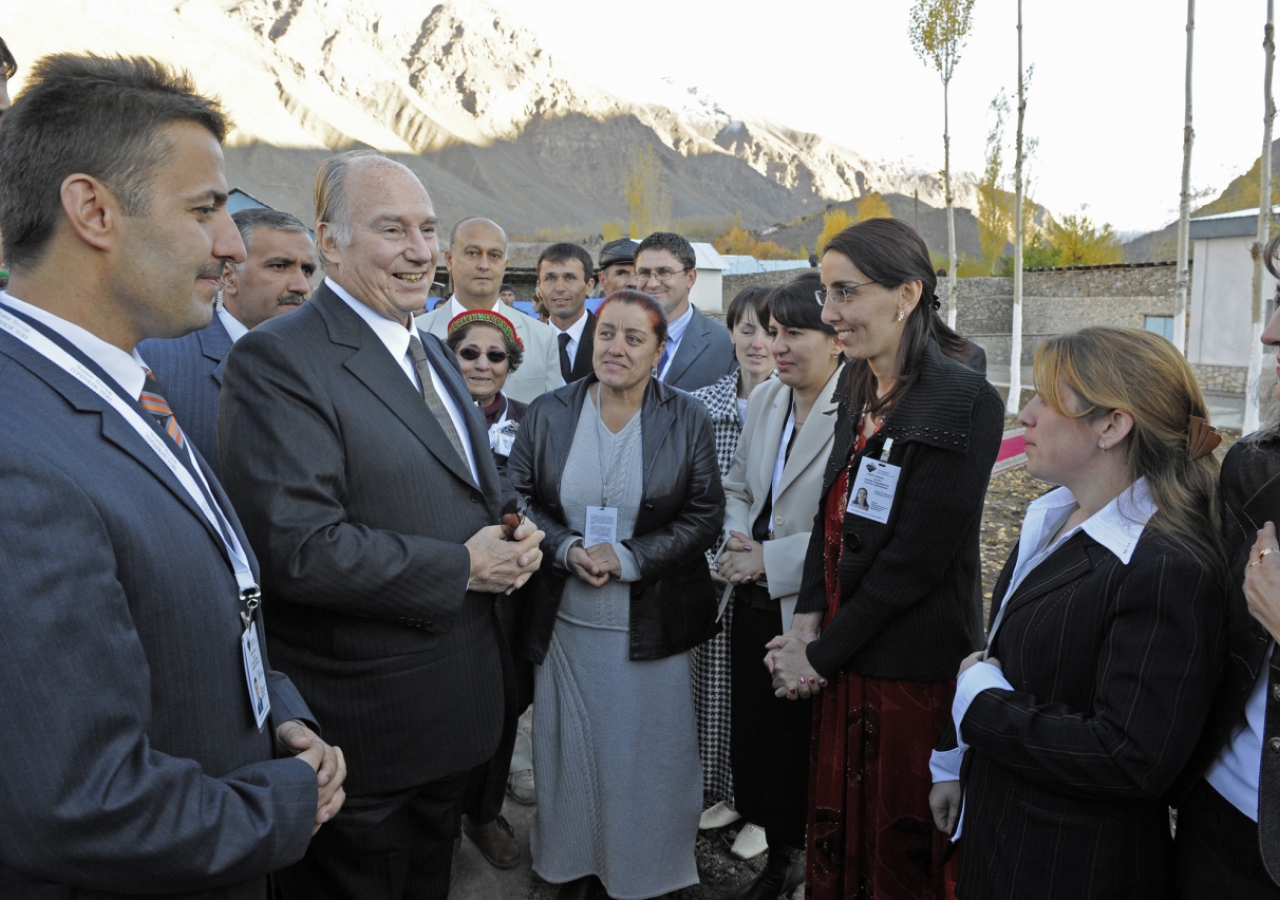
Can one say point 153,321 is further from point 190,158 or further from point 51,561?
point 51,561

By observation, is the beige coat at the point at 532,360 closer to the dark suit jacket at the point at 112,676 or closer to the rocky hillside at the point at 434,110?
the dark suit jacket at the point at 112,676

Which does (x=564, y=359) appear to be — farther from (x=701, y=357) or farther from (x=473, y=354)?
(x=473, y=354)

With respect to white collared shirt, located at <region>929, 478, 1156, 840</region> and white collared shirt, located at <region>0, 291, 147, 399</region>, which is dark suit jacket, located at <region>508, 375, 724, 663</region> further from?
white collared shirt, located at <region>0, 291, 147, 399</region>

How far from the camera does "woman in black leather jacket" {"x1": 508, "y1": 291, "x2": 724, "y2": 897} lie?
9.80 feet

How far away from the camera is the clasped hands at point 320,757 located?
160cm

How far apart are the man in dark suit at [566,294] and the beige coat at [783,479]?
234 cm

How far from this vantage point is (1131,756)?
5.27ft

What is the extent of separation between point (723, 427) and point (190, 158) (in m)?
2.69

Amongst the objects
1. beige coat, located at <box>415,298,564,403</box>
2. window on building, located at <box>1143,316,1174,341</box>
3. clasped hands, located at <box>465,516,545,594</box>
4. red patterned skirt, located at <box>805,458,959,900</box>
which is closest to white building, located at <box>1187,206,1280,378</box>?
window on building, located at <box>1143,316,1174,341</box>

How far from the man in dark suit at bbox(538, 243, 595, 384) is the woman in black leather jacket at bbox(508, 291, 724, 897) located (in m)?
2.42

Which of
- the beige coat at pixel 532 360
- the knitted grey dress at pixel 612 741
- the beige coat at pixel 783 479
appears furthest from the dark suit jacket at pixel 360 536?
the beige coat at pixel 532 360

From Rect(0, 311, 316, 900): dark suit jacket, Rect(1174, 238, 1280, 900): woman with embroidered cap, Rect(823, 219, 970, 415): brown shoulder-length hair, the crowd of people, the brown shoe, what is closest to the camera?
Rect(0, 311, 316, 900): dark suit jacket

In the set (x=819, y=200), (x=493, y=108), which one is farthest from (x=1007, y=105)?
(x=819, y=200)

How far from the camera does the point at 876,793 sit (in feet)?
7.88
